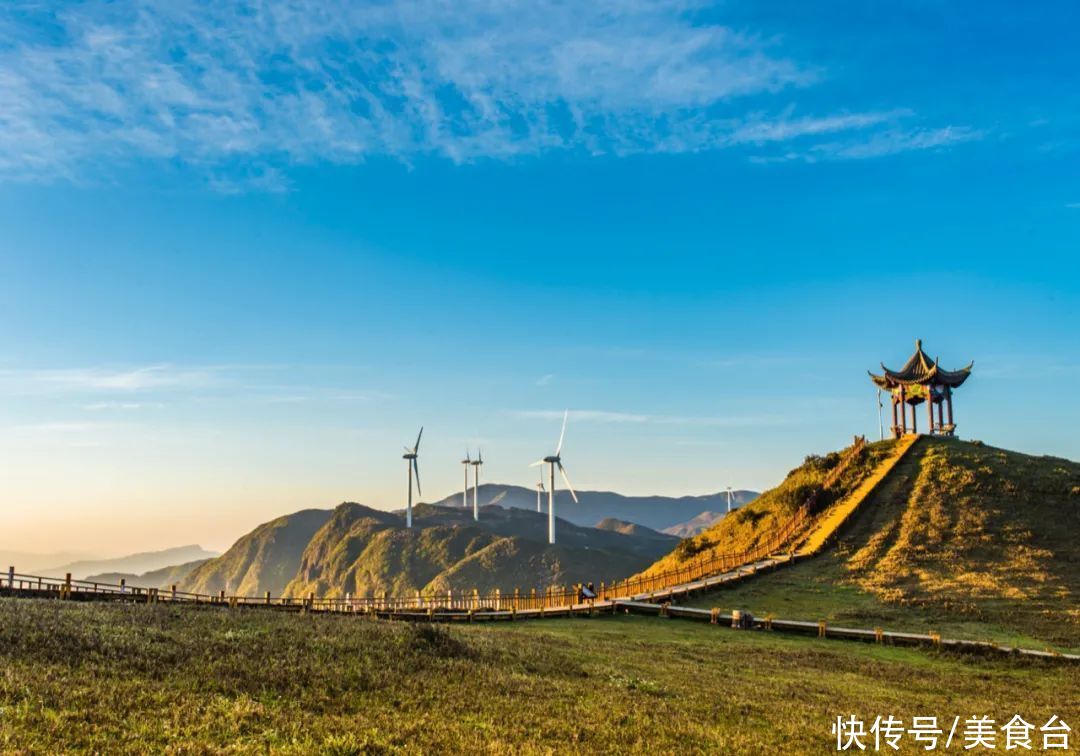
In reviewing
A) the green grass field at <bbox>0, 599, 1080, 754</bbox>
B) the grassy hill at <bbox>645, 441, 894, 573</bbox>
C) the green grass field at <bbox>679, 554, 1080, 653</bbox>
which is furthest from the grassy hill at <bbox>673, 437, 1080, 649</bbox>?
the green grass field at <bbox>0, 599, 1080, 754</bbox>

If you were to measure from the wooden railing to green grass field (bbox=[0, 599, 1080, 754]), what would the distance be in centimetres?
1059

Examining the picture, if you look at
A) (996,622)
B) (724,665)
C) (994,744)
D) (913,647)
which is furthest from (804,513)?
(994,744)

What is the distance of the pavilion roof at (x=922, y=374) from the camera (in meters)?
97.6

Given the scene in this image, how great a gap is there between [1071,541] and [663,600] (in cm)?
3905

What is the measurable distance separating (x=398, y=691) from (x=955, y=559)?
197 feet

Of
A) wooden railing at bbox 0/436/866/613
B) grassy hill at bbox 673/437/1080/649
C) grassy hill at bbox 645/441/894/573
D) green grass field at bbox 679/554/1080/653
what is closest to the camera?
→ wooden railing at bbox 0/436/866/613

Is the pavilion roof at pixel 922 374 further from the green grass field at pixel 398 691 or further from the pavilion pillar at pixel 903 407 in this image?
the green grass field at pixel 398 691

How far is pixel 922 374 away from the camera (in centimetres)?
9856

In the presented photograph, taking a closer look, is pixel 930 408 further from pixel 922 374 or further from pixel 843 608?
pixel 843 608

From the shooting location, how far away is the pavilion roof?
97.6 metres

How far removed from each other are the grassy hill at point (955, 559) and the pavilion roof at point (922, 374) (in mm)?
8682

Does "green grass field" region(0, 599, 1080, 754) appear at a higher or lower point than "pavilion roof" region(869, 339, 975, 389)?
lower

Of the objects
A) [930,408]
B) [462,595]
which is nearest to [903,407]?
[930,408]

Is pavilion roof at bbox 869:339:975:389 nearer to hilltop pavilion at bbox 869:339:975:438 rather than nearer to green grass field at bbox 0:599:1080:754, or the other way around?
hilltop pavilion at bbox 869:339:975:438
